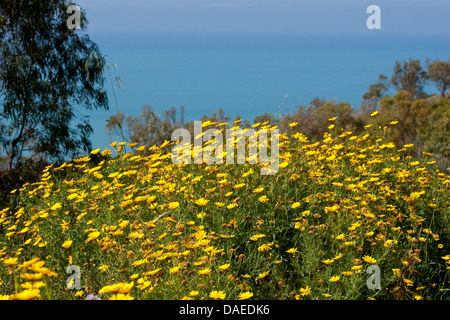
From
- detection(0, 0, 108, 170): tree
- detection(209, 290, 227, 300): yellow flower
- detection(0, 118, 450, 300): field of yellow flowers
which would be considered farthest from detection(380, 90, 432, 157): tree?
detection(209, 290, 227, 300): yellow flower

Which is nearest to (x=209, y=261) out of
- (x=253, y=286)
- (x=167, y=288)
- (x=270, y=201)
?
(x=167, y=288)

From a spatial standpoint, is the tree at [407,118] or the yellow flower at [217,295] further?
the tree at [407,118]

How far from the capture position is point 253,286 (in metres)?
3.22

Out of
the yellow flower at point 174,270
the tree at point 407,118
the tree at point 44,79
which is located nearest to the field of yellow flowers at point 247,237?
the yellow flower at point 174,270

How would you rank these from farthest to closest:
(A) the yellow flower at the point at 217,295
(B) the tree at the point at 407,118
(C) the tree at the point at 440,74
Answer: (C) the tree at the point at 440,74, (B) the tree at the point at 407,118, (A) the yellow flower at the point at 217,295

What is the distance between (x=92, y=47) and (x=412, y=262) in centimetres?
1538

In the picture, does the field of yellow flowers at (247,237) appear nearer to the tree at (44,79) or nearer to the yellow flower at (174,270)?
the yellow flower at (174,270)

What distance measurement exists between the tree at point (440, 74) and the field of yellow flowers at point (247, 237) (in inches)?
1693

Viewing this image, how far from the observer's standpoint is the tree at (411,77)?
48031 millimetres

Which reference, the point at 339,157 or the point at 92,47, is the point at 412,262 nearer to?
the point at 339,157

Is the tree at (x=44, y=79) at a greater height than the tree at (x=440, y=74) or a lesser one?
lesser

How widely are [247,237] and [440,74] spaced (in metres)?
45.2

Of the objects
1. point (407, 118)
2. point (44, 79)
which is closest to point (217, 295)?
point (44, 79)

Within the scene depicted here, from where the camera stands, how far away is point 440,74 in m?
43.8
